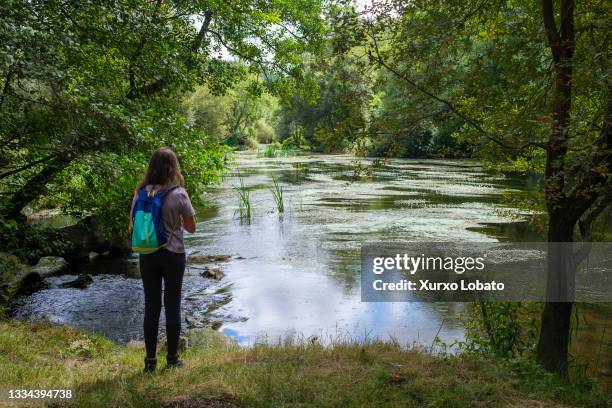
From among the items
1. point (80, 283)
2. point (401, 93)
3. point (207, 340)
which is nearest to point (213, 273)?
point (80, 283)

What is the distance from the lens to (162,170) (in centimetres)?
427

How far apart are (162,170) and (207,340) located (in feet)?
9.28

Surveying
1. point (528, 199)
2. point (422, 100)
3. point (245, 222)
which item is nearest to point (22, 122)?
point (422, 100)

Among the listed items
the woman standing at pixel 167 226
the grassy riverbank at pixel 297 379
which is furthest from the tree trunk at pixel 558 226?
the woman standing at pixel 167 226

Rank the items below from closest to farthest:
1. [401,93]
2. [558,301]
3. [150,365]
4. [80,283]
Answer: [150,365]
[558,301]
[401,93]
[80,283]

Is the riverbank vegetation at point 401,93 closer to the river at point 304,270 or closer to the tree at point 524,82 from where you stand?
the tree at point 524,82

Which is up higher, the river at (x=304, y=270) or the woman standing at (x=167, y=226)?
the woman standing at (x=167, y=226)

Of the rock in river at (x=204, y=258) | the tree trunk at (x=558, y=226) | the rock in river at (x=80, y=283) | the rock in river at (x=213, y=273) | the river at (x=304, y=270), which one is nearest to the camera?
the tree trunk at (x=558, y=226)

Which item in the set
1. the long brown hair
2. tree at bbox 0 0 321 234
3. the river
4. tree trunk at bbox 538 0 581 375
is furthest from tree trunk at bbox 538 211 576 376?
tree at bbox 0 0 321 234

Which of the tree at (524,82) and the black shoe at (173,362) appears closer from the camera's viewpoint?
the black shoe at (173,362)

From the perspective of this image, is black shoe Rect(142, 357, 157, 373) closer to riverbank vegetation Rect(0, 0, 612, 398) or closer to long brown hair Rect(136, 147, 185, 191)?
riverbank vegetation Rect(0, 0, 612, 398)

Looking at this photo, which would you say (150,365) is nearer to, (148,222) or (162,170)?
(148,222)

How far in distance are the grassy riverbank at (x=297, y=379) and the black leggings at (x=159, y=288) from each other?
0.30 m

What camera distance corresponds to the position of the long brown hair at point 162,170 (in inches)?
168
